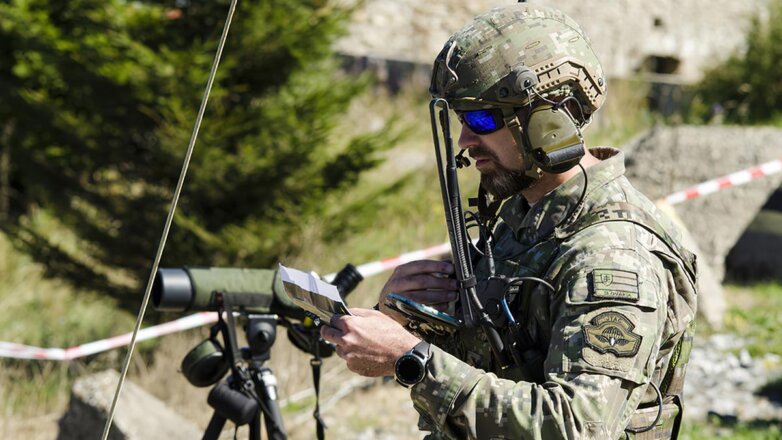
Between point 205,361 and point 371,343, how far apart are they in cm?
112

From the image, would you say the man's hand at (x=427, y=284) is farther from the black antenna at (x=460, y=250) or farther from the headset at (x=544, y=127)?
the headset at (x=544, y=127)

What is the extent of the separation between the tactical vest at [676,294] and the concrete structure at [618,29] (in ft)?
40.8

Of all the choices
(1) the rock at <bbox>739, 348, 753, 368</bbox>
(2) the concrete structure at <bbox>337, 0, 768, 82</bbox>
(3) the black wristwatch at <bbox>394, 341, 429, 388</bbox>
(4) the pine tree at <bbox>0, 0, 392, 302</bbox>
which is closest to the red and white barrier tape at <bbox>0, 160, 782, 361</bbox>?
(4) the pine tree at <bbox>0, 0, 392, 302</bbox>

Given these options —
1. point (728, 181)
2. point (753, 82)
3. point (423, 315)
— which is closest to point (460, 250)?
point (423, 315)

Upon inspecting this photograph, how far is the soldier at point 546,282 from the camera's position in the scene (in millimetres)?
1789

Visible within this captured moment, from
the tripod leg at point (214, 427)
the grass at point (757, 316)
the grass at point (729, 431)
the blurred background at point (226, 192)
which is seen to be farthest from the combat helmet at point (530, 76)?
the grass at point (757, 316)

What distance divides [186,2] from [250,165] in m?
1.21

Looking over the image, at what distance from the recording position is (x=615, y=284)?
5.98 ft

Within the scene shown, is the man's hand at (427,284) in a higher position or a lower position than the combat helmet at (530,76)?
lower

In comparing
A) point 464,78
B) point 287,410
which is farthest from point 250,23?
point 464,78

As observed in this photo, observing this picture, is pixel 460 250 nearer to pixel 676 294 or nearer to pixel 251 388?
pixel 676 294

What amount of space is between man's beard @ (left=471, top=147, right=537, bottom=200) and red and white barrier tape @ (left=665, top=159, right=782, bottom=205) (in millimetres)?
5086

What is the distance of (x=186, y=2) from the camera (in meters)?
6.71

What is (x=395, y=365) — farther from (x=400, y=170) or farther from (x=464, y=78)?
(x=400, y=170)
